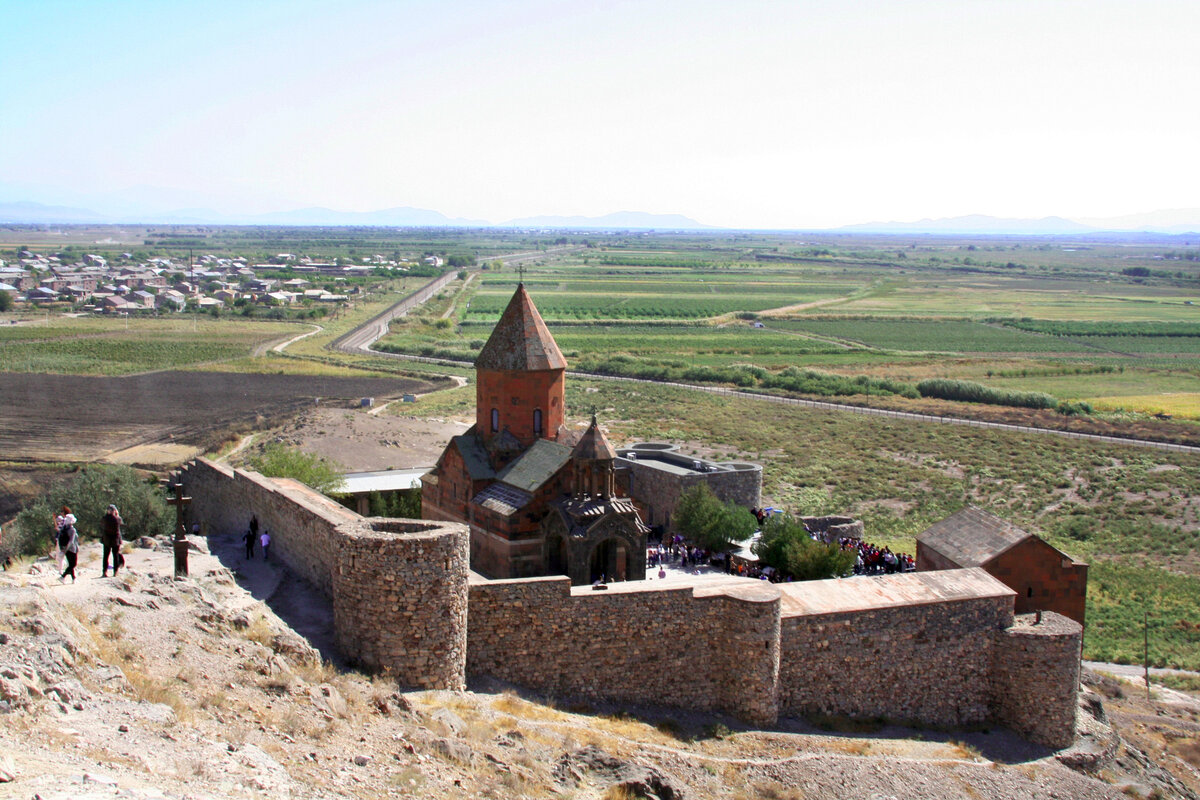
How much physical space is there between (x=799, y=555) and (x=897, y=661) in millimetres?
4398

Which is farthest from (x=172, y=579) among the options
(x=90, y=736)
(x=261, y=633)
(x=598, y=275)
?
(x=598, y=275)

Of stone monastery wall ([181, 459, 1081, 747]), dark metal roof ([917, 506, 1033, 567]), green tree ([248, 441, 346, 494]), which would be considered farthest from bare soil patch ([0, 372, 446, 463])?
dark metal roof ([917, 506, 1033, 567])

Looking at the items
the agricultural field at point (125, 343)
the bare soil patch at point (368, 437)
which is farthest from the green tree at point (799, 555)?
the agricultural field at point (125, 343)

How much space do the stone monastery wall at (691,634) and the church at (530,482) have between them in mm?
3088

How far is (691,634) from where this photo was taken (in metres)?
14.2

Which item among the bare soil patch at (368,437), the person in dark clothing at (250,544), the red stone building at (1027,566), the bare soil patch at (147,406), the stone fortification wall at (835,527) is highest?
the person in dark clothing at (250,544)

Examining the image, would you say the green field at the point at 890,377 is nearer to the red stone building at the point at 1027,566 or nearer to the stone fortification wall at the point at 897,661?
the red stone building at the point at 1027,566

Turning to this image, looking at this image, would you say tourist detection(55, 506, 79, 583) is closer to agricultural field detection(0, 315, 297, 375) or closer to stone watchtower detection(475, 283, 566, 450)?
stone watchtower detection(475, 283, 566, 450)

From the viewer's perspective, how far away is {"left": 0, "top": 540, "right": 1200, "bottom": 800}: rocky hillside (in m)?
8.06

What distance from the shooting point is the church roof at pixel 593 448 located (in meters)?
19.2

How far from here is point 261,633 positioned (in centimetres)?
1172

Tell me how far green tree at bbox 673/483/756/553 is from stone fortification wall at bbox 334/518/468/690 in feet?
35.2

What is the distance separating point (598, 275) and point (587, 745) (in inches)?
6245

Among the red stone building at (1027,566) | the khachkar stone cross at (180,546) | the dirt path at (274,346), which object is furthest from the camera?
the dirt path at (274,346)
